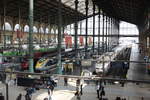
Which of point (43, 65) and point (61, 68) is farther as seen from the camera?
point (43, 65)

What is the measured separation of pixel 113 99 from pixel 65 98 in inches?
111

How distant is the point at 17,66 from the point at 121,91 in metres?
10.5

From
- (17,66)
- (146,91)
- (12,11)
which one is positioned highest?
(12,11)

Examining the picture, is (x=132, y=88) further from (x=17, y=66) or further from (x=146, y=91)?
(x=17, y=66)

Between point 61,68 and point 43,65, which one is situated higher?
point 61,68

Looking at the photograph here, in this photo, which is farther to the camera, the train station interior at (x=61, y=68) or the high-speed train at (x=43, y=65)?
the high-speed train at (x=43, y=65)

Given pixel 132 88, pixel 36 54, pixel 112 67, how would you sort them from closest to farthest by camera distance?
pixel 132 88
pixel 112 67
pixel 36 54

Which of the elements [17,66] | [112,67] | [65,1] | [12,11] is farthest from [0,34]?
[112,67]

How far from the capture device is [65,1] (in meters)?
36.5

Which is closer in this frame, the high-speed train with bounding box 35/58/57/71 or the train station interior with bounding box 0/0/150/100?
the train station interior with bounding box 0/0/150/100

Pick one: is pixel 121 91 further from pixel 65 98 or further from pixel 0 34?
pixel 0 34

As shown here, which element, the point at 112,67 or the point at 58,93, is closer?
the point at 58,93

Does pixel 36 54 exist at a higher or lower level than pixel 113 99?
higher

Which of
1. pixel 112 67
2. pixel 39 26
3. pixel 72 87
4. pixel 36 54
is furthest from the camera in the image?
pixel 39 26
